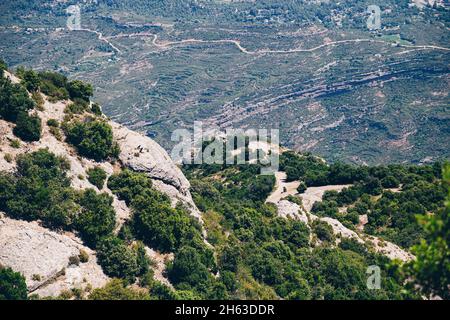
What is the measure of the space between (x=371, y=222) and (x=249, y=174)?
24.4 meters

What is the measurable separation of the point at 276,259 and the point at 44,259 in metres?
21.0

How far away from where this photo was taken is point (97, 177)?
50594mm

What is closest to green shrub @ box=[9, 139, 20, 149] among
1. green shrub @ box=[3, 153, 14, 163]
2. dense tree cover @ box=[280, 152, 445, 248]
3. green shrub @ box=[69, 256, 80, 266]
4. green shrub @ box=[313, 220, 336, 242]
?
green shrub @ box=[3, 153, 14, 163]

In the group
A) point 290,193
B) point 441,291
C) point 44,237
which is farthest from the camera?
point 290,193

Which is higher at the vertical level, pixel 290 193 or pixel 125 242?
pixel 125 242

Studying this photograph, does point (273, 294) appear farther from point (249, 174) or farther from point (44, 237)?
point (249, 174)

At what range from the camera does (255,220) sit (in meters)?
62.7

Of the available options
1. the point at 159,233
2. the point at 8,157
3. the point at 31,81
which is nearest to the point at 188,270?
the point at 159,233

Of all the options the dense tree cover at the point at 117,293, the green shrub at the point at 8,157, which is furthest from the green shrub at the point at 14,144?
the dense tree cover at the point at 117,293

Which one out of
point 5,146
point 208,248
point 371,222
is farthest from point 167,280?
point 371,222

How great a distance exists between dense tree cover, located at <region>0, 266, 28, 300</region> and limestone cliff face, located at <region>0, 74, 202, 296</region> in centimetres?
139

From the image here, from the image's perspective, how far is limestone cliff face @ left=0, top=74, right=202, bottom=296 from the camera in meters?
41.0

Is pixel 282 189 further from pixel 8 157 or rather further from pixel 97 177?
pixel 8 157

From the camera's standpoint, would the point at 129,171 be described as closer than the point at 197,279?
No
